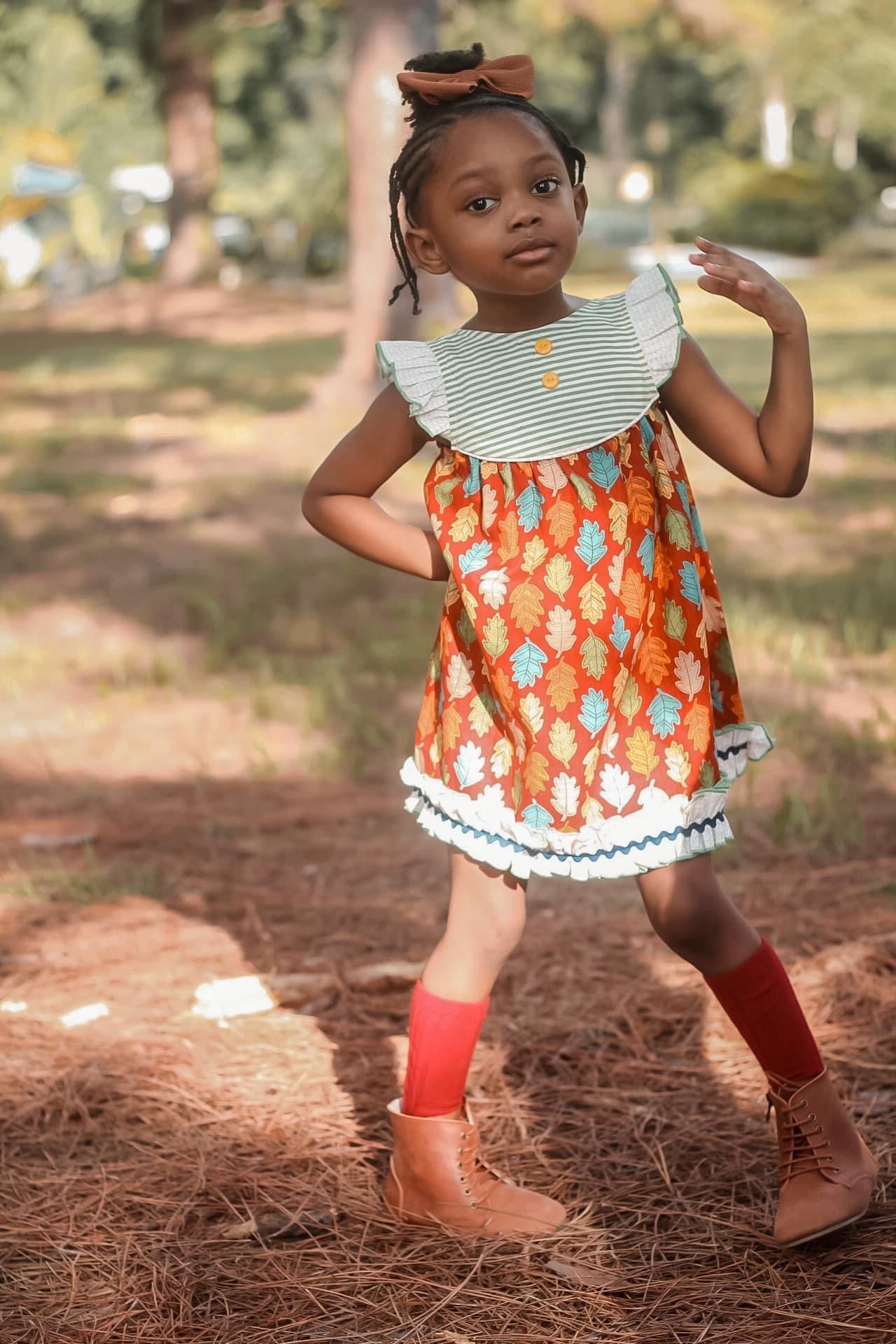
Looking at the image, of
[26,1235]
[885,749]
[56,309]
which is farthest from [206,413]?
[56,309]

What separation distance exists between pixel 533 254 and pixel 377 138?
7.91 metres

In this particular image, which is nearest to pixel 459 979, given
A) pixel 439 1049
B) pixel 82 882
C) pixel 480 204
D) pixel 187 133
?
pixel 439 1049

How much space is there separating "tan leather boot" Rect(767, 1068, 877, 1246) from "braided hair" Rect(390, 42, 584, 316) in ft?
3.98

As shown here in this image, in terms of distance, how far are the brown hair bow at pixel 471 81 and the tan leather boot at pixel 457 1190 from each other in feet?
4.56

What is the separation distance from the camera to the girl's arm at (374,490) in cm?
216

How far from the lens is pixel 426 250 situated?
6.97 feet

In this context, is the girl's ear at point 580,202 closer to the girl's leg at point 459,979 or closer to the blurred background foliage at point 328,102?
the girl's leg at point 459,979

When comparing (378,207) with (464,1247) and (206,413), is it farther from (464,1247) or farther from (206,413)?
(464,1247)

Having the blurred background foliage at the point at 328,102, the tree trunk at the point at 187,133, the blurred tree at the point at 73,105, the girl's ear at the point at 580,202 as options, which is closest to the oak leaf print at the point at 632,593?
the girl's ear at the point at 580,202

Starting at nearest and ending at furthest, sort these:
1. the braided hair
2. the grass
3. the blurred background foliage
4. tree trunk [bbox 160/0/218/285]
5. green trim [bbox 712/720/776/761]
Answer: the braided hair → green trim [bbox 712/720/776/761] → the grass → tree trunk [bbox 160/0/218/285] → the blurred background foliage

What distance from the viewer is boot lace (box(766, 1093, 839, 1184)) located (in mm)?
2129

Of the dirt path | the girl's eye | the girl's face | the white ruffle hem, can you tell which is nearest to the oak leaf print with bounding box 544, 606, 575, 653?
the white ruffle hem

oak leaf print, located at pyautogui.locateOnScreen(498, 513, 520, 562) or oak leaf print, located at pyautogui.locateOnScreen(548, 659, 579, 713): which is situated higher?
oak leaf print, located at pyautogui.locateOnScreen(498, 513, 520, 562)

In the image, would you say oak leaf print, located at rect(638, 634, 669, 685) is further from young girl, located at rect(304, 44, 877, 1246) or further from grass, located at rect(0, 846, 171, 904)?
grass, located at rect(0, 846, 171, 904)
